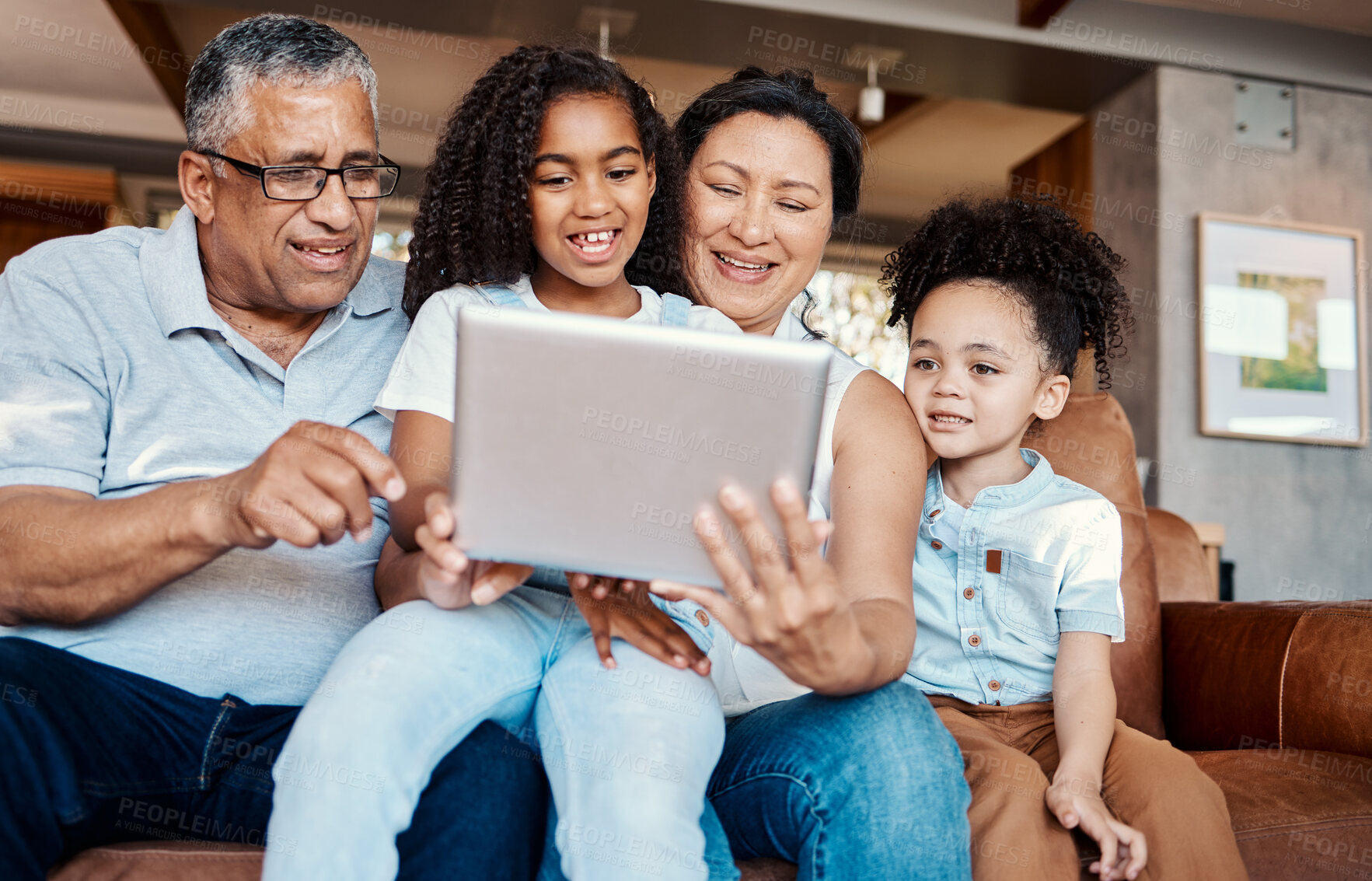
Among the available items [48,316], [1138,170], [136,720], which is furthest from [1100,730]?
Answer: [1138,170]

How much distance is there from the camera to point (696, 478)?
94 cm

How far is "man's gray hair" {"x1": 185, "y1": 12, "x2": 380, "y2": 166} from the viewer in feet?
4.99

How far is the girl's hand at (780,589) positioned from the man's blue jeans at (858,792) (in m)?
0.14

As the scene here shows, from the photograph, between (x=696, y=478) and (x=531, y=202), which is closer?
(x=696, y=478)

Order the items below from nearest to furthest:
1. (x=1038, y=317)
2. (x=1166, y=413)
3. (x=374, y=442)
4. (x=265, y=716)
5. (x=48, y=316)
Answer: (x=265, y=716), (x=48, y=316), (x=374, y=442), (x=1038, y=317), (x=1166, y=413)

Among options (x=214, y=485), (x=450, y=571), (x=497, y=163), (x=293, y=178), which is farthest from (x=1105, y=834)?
(x=293, y=178)

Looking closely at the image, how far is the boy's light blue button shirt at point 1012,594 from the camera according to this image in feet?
5.18

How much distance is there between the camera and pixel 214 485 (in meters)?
1.16

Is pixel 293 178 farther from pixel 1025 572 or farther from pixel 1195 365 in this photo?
pixel 1195 365

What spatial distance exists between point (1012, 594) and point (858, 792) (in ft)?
1.99

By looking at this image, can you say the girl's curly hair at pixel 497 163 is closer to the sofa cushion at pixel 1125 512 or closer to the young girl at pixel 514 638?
the young girl at pixel 514 638

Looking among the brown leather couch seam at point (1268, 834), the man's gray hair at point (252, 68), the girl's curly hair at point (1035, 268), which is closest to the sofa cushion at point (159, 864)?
the man's gray hair at point (252, 68)

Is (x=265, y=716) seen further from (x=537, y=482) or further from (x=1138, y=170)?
(x=1138, y=170)

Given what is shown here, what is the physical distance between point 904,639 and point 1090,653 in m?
0.51
